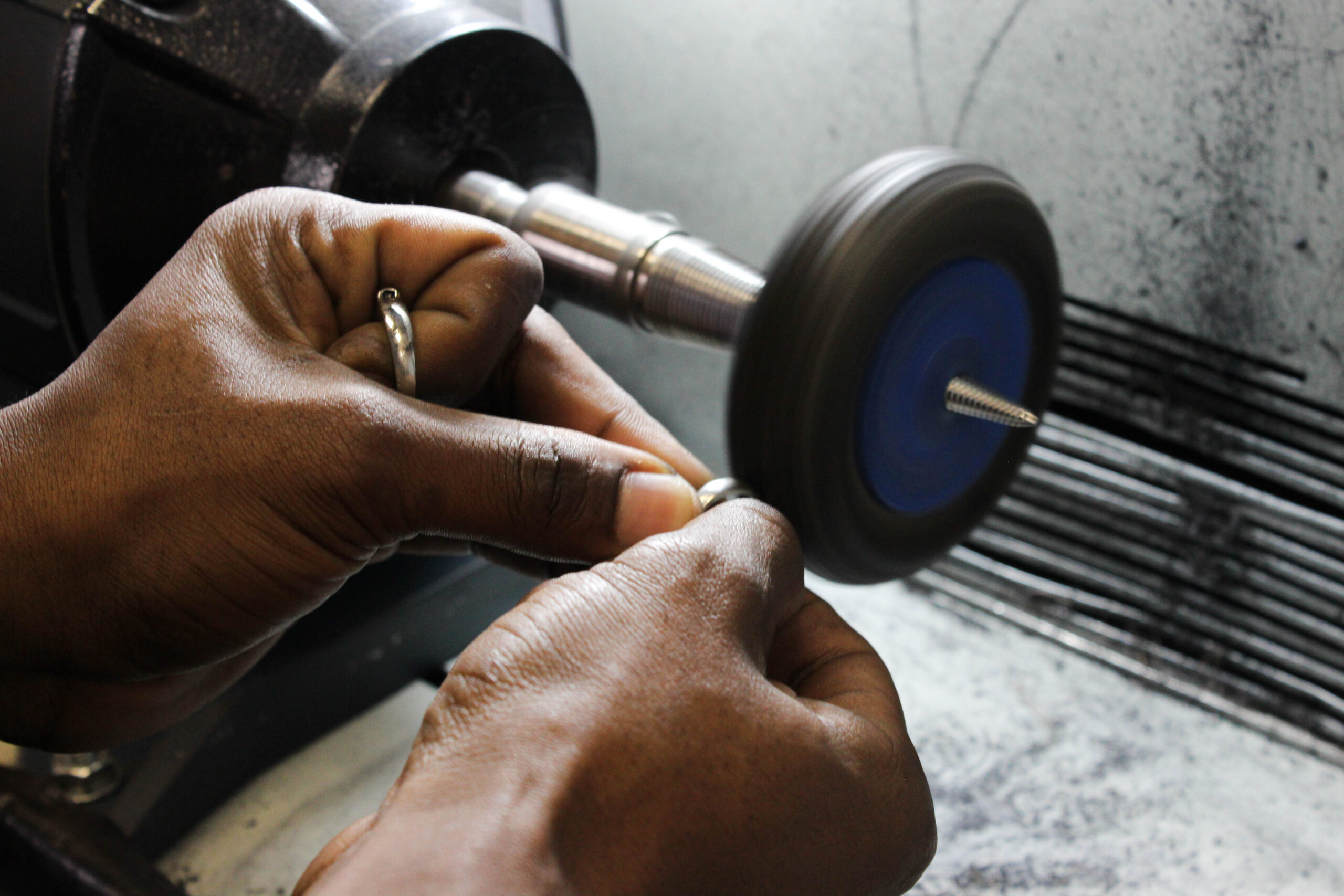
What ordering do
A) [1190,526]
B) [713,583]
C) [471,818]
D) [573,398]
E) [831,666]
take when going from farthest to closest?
[1190,526] < [573,398] < [831,666] < [713,583] < [471,818]

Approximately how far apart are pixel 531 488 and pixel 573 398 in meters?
0.19

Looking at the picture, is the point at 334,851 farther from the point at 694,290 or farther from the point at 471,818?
the point at 694,290

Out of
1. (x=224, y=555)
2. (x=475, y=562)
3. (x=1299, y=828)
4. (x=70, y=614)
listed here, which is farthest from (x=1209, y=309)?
(x=70, y=614)

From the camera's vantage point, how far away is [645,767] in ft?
1.71

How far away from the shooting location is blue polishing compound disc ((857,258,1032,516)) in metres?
0.87

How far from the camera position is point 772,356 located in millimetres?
814

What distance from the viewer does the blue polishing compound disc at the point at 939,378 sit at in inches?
34.2

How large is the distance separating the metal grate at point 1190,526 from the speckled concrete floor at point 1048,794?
2.2 inches

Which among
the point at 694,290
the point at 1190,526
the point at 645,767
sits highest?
the point at 694,290

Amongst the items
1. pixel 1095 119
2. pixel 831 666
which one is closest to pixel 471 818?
pixel 831 666

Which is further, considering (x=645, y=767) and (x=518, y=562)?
(x=518, y=562)

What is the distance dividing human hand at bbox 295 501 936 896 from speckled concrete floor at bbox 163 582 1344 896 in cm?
47

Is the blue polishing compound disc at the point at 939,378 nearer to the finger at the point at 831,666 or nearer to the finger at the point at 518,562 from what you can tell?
the finger at the point at 831,666

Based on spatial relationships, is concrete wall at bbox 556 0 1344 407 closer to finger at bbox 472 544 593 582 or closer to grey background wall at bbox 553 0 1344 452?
grey background wall at bbox 553 0 1344 452
